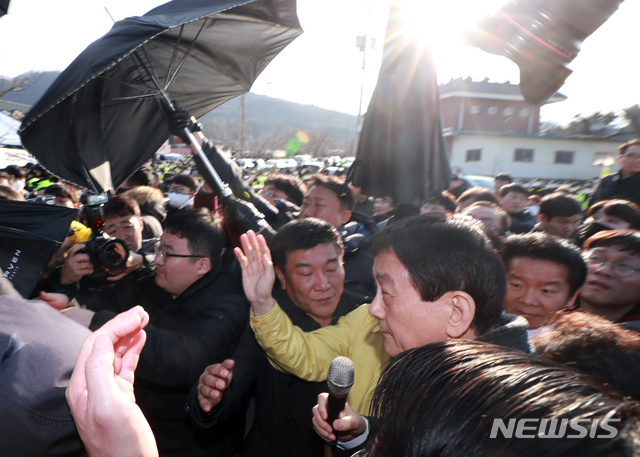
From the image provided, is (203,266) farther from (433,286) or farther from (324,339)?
(433,286)

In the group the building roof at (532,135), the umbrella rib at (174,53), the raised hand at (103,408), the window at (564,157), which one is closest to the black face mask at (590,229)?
the umbrella rib at (174,53)

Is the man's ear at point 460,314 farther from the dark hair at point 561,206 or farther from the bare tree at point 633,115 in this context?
the bare tree at point 633,115

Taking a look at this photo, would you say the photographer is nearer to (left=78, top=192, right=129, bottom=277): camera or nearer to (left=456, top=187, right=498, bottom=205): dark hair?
(left=78, top=192, right=129, bottom=277): camera

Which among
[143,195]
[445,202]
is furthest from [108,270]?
[445,202]

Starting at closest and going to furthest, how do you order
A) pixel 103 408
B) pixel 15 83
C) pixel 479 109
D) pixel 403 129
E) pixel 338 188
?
pixel 103 408, pixel 403 129, pixel 338 188, pixel 15 83, pixel 479 109

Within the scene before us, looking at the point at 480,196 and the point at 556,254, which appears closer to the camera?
the point at 556,254

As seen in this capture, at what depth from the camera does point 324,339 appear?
2.11m

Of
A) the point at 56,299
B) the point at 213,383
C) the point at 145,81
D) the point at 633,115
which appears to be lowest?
the point at 213,383

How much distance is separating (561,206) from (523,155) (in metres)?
27.7

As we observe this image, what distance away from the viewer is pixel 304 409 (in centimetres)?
227

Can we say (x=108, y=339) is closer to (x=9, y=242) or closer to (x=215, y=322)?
(x=215, y=322)

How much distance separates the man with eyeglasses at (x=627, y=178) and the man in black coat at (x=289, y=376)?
152 inches

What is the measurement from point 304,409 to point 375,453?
60.9 inches

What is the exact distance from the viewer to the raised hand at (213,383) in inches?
71.3
